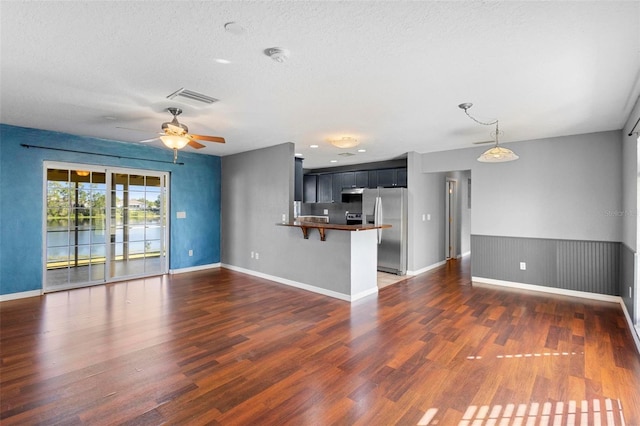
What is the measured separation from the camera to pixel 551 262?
4.90 meters

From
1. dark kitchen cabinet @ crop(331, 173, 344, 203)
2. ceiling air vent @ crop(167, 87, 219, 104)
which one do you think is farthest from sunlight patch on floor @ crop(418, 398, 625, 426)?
dark kitchen cabinet @ crop(331, 173, 344, 203)

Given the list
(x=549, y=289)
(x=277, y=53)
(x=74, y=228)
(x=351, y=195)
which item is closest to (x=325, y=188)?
(x=351, y=195)

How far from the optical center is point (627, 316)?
12.1ft

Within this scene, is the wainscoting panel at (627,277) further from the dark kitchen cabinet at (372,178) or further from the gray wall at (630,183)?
the dark kitchen cabinet at (372,178)

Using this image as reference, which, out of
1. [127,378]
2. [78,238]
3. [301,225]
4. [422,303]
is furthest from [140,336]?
[422,303]

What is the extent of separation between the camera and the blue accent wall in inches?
173

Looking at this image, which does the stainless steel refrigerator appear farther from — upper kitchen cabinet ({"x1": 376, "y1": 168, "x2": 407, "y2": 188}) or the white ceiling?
the white ceiling

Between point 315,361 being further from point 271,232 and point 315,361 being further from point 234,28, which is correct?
point 271,232

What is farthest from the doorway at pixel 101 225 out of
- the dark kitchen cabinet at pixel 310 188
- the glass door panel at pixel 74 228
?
the dark kitchen cabinet at pixel 310 188

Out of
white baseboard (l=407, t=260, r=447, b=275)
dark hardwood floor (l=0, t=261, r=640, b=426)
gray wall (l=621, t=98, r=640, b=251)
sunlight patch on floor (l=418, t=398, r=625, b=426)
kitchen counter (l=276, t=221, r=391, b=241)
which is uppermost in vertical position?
gray wall (l=621, t=98, r=640, b=251)

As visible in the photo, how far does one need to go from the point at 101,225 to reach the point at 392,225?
5162mm

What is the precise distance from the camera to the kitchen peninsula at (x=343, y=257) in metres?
4.54

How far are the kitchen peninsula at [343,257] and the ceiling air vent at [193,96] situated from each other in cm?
229

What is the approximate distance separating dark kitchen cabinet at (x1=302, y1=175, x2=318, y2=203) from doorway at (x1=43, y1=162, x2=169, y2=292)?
13.3 ft
